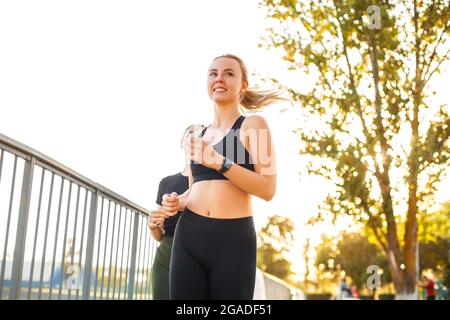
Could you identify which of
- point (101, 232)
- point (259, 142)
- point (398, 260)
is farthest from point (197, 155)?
point (398, 260)

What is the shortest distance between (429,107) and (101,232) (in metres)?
9.97

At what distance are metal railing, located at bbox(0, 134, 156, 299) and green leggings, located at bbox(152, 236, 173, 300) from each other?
28.9 inches

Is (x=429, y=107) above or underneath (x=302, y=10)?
underneath

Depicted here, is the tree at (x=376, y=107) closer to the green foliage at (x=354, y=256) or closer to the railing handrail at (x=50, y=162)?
the railing handrail at (x=50, y=162)

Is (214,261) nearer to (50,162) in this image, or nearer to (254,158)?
(254,158)

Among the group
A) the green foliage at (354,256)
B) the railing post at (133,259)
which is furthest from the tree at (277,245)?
the railing post at (133,259)

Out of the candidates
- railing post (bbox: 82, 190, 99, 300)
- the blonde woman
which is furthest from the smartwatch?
railing post (bbox: 82, 190, 99, 300)

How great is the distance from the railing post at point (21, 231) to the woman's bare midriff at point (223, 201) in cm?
157

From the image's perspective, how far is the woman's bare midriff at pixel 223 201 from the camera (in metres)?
2.30

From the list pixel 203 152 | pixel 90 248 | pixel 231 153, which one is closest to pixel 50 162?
pixel 90 248

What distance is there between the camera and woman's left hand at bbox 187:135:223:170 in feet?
6.98

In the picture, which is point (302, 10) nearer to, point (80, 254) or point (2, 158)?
point (80, 254)

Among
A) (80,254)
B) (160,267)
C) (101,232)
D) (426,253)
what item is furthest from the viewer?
(426,253)
